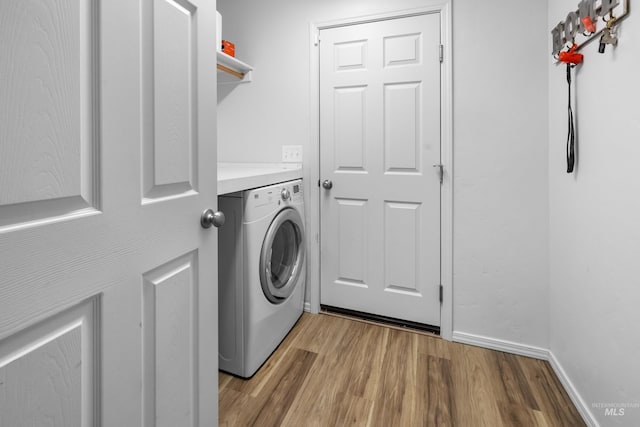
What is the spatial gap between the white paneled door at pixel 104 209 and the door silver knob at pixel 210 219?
0.02 metres

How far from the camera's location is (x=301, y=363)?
1.81 meters

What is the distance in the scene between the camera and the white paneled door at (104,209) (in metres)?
0.54

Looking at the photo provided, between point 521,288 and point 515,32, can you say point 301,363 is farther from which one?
point 515,32

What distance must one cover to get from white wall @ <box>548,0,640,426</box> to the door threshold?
0.67 m

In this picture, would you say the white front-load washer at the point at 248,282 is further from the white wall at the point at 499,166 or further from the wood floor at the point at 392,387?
the white wall at the point at 499,166

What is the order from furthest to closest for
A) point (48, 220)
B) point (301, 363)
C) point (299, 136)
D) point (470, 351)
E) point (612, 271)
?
point (299, 136), point (470, 351), point (301, 363), point (612, 271), point (48, 220)

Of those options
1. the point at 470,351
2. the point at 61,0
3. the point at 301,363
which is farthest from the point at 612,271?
the point at 61,0

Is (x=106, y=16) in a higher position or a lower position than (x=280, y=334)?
higher

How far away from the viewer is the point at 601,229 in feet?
4.23

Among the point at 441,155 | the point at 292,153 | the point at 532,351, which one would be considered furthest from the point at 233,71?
the point at 532,351

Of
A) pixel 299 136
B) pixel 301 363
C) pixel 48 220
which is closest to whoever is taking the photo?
pixel 48 220

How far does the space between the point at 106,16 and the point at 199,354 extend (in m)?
0.86

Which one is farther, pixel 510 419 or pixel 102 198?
pixel 510 419

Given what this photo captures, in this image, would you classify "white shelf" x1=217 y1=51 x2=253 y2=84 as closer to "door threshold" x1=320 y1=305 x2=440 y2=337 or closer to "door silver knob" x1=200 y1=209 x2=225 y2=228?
"door silver knob" x1=200 y1=209 x2=225 y2=228
